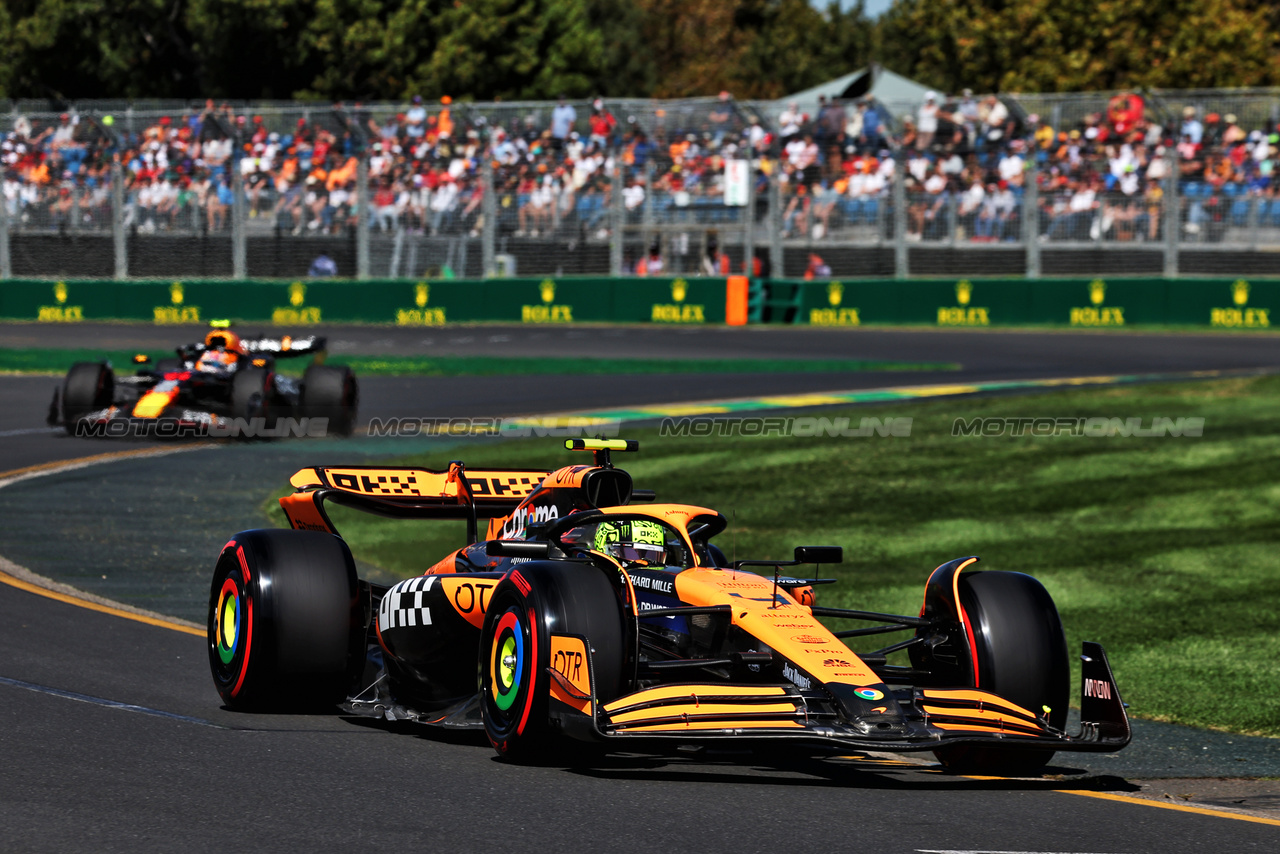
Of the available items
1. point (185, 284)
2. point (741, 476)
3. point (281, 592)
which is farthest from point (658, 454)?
point (185, 284)

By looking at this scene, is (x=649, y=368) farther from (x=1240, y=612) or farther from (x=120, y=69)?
(x=120, y=69)

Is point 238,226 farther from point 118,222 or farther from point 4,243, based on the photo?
point 4,243

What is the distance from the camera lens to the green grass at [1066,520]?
390 inches

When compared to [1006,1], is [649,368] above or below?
below

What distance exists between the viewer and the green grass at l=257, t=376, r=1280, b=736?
9.91 m

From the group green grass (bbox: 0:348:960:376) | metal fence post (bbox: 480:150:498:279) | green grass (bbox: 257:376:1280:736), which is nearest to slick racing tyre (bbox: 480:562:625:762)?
green grass (bbox: 257:376:1280:736)

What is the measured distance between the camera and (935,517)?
1430 cm

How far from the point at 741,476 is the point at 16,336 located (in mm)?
18268

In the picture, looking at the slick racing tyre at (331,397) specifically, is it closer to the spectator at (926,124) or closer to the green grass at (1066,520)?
the green grass at (1066,520)

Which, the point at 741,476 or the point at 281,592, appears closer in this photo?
the point at 281,592

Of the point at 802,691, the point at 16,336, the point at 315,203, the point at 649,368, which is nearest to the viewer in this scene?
the point at 802,691
